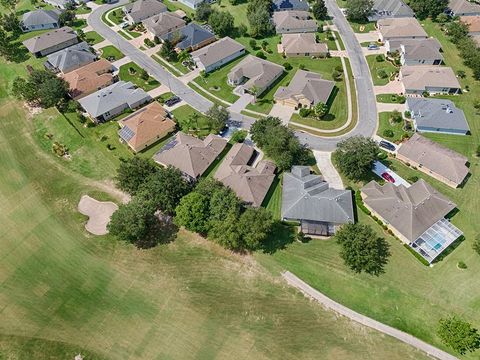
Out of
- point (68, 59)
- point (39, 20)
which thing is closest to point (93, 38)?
point (68, 59)

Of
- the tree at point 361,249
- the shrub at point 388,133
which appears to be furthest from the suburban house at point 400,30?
the tree at point 361,249

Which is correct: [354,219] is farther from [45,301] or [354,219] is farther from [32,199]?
[32,199]

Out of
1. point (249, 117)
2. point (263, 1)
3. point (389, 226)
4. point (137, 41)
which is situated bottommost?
point (137, 41)

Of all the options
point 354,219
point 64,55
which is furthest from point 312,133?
point 64,55

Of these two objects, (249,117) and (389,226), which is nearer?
(389,226)

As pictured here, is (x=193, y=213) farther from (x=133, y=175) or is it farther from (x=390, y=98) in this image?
(x=390, y=98)

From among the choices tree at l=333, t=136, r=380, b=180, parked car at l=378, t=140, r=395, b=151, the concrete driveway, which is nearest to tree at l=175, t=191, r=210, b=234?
tree at l=333, t=136, r=380, b=180
